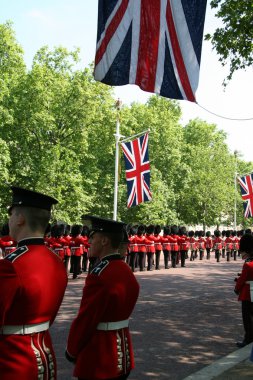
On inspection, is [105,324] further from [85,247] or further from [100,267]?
[85,247]

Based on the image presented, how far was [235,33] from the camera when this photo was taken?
1285 cm

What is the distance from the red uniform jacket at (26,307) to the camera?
2660mm

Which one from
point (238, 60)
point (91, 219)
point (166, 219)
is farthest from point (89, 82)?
point (91, 219)

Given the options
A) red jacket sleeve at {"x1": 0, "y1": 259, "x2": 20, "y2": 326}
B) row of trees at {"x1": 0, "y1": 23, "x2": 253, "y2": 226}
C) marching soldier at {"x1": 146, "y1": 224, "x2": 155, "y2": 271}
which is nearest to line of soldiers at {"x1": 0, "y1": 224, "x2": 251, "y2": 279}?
marching soldier at {"x1": 146, "y1": 224, "x2": 155, "y2": 271}

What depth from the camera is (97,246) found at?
3666 mm

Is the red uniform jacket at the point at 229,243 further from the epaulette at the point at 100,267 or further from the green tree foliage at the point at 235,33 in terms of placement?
the epaulette at the point at 100,267

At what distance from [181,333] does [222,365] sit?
6.63 feet

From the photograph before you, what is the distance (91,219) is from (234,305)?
8330 mm

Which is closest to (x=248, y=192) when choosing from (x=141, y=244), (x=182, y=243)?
(x=182, y=243)

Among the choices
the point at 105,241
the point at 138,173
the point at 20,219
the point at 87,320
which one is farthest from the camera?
the point at 138,173

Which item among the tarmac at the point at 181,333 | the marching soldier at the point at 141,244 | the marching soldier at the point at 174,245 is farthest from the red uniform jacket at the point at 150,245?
the tarmac at the point at 181,333

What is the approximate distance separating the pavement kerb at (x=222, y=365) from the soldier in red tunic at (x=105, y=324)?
7.60ft

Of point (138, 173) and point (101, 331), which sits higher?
point (138, 173)

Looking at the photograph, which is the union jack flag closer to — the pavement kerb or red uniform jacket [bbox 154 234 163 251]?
red uniform jacket [bbox 154 234 163 251]
